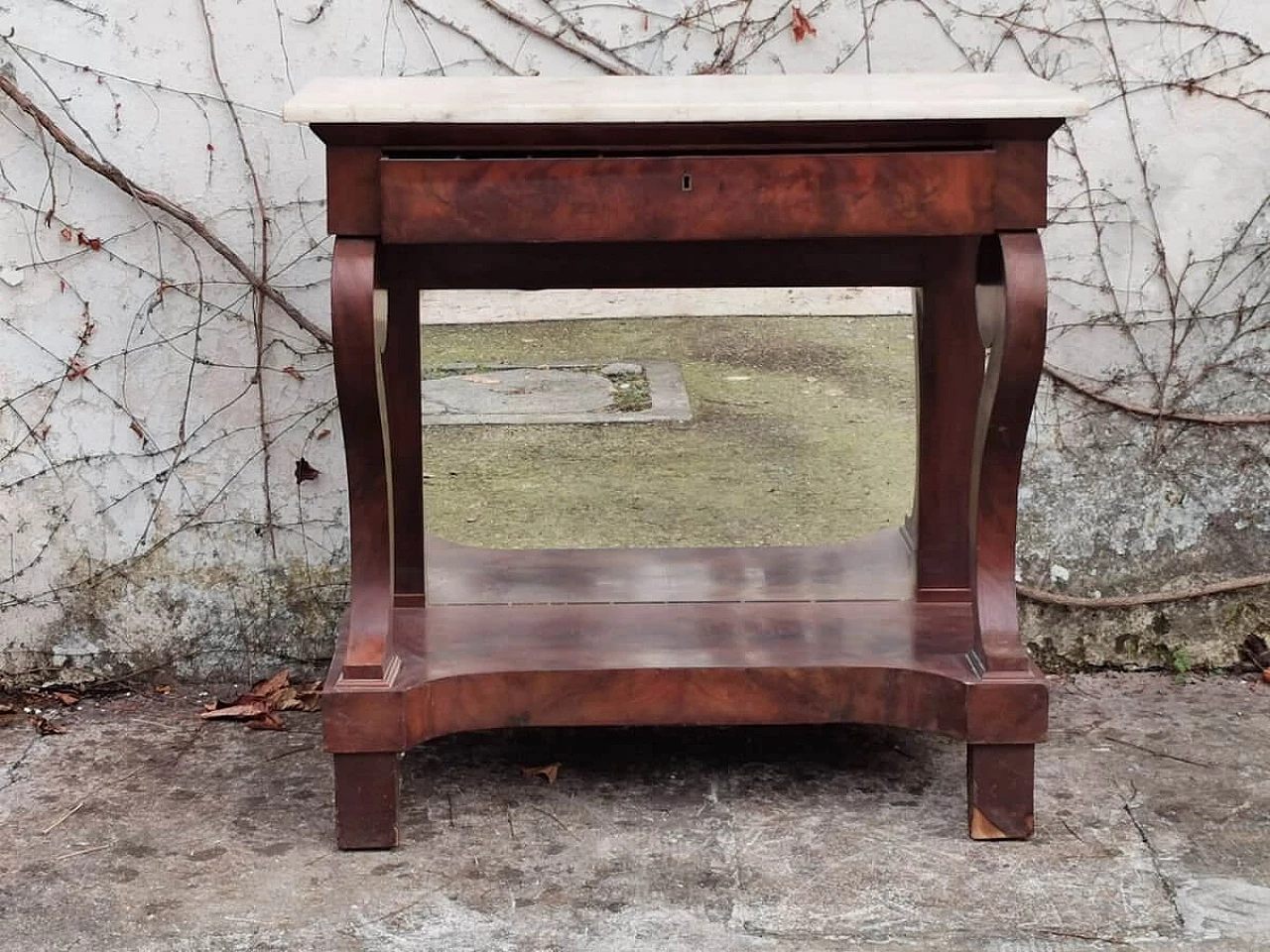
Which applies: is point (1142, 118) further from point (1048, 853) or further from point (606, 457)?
point (1048, 853)

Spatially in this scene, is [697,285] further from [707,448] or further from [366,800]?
[366,800]

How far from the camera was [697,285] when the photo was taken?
288cm

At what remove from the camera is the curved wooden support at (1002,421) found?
2.37m

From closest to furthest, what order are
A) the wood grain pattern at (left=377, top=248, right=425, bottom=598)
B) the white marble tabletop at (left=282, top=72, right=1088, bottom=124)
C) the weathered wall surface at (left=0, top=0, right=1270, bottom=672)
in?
the white marble tabletop at (left=282, top=72, right=1088, bottom=124) → the wood grain pattern at (left=377, top=248, right=425, bottom=598) → the weathered wall surface at (left=0, top=0, right=1270, bottom=672)

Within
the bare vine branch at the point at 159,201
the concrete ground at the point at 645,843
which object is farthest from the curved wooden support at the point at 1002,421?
the bare vine branch at the point at 159,201

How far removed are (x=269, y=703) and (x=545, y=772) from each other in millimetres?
666

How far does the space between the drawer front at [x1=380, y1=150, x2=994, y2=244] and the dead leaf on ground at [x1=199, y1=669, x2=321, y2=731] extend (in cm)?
114

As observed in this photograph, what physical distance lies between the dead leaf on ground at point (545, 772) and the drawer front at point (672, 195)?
94cm

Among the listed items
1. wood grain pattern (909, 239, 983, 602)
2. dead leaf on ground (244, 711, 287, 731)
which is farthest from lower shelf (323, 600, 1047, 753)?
dead leaf on ground (244, 711, 287, 731)

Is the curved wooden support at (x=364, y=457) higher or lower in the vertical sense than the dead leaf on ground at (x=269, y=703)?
higher

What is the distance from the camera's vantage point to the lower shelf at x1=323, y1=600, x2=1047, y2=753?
2.49 meters

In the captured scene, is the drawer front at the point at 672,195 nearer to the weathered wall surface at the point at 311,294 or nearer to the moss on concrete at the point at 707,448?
the moss on concrete at the point at 707,448

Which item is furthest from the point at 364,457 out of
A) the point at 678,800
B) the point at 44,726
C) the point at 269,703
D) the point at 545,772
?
the point at 44,726

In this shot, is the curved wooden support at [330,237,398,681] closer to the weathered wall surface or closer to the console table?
the console table
